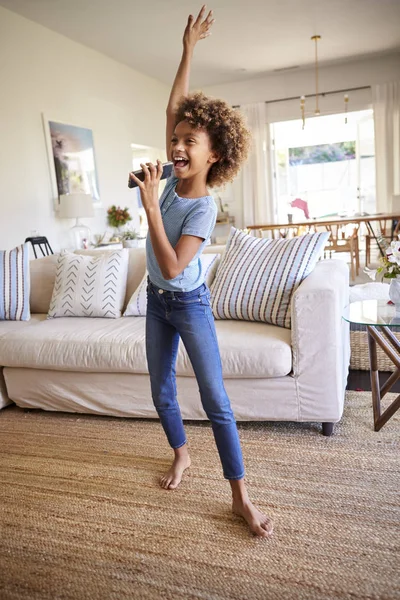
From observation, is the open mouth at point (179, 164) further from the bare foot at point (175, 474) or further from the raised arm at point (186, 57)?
the bare foot at point (175, 474)

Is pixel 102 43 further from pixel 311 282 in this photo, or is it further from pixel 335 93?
pixel 311 282

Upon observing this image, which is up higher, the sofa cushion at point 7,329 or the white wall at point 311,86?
the white wall at point 311,86

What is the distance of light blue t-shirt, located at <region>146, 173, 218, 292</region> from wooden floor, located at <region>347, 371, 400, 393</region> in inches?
57.9

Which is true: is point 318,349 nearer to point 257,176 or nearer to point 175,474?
point 175,474

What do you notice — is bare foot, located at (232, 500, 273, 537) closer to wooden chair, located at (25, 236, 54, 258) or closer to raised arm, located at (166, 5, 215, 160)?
A: raised arm, located at (166, 5, 215, 160)

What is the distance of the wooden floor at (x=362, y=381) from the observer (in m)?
2.55

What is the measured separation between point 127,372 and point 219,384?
3.07 feet

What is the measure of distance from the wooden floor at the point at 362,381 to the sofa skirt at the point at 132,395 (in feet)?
1.95

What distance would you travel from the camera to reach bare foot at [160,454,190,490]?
69.2 inches

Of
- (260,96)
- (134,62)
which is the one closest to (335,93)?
(260,96)

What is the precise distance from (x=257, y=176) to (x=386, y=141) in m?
2.09

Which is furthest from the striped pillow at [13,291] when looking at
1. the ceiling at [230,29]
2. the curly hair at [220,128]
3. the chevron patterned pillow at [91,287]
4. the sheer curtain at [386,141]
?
the sheer curtain at [386,141]

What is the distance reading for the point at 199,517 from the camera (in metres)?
1.58

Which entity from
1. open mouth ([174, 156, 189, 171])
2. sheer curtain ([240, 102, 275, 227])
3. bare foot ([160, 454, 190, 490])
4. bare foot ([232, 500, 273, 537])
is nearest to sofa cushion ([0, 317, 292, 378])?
bare foot ([160, 454, 190, 490])
